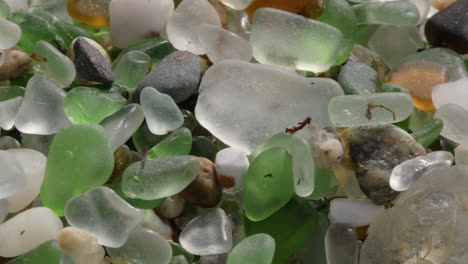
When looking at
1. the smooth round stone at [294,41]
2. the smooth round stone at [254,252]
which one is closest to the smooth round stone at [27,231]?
the smooth round stone at [254,252]

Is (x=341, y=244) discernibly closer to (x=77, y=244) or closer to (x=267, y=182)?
(x=267, y=182)

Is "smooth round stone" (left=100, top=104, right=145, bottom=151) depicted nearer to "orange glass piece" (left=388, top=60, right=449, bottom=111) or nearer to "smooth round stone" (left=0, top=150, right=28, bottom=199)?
"smooth round stone" (left=0, top=150, right=28, bottom=199)

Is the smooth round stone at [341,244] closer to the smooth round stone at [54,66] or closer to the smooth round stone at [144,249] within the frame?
the smooth round stone at [144,249]

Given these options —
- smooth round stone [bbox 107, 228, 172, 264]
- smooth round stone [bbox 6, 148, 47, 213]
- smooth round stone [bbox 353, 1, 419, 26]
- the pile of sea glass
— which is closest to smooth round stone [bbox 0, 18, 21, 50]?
the pile of sea glass

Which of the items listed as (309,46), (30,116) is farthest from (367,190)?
(30,116)

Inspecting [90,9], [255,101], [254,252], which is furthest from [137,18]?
[254,252]

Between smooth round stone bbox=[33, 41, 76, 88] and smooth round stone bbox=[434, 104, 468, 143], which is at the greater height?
smooth round stone bbox=[33, 41, 76, 88]
